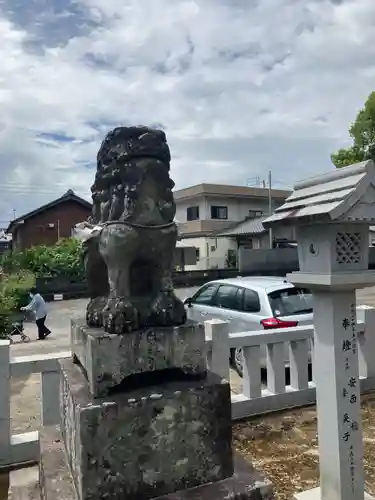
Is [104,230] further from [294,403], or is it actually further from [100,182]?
[294,403]

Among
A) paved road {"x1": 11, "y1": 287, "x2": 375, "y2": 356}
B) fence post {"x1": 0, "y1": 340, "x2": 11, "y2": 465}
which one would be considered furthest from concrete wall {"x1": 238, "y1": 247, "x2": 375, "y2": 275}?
fence post {"x1": 0, "y1": 340, "x2": 11, "y2": 465}

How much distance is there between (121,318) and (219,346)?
2.58 meters

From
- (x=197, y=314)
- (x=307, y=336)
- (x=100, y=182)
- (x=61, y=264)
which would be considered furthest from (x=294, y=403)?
(x=61, y=264)

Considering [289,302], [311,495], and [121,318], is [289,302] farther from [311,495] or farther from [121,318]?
[121,318]

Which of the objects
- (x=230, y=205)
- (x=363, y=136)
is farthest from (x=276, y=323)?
(x=230, y=205)

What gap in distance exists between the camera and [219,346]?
4.47 meters

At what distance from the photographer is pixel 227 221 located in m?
28.5

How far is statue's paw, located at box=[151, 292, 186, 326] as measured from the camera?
2.18 metres

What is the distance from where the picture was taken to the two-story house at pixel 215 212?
27.4 metres

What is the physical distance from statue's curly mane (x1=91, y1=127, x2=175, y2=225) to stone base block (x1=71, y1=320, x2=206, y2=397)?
1.94ft

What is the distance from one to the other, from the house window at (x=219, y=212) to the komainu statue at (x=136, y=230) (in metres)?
25.9

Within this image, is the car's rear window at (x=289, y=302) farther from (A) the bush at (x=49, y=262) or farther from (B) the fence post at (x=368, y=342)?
(A) the bush at (x=49, y=262)

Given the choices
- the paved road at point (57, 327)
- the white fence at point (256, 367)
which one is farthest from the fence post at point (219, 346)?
the paved road at point (57, 327)

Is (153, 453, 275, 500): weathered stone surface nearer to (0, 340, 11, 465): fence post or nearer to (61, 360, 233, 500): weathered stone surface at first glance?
(61, 360, 233, 500): weathered stone surface
